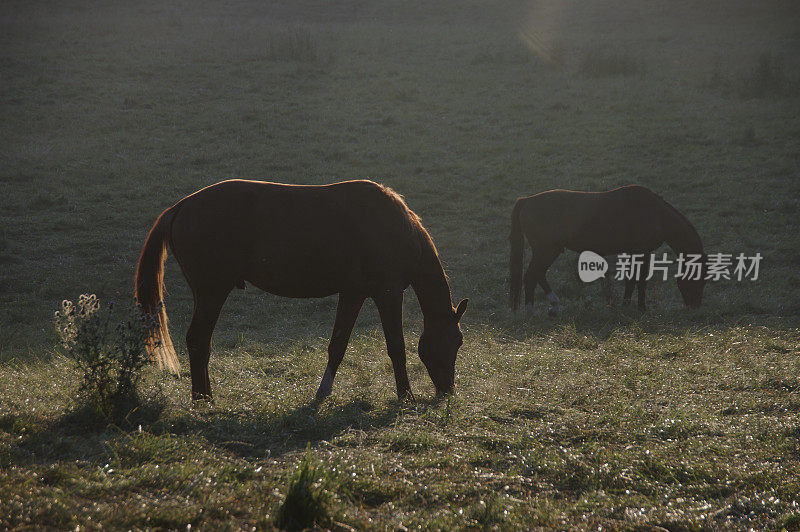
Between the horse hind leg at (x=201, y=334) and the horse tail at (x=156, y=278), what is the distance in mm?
198

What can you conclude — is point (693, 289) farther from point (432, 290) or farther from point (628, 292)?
point (432, 290)

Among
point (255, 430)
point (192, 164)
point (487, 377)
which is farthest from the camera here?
point (192, 164)

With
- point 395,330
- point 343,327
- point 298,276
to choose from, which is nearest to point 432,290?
point 395,330

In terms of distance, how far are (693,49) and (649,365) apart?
26.8 meters

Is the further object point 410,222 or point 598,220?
point 598,220

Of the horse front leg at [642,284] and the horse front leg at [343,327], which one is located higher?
the horse front leg at [343,327]

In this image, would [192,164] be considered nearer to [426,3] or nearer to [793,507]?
[793,507]

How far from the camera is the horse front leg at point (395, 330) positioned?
6230 mm

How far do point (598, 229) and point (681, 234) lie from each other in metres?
1.45

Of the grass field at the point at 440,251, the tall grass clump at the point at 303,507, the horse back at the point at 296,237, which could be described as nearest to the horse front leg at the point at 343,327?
the horse back at the point at 296,237

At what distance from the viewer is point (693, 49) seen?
29.2 metres

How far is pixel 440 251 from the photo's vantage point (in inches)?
552

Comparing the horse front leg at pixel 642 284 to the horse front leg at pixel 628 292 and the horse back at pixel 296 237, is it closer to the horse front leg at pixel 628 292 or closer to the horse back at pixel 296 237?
the horse front leg at pixel 628 292

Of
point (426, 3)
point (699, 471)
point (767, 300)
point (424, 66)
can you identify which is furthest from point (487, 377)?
point (426, 3)
